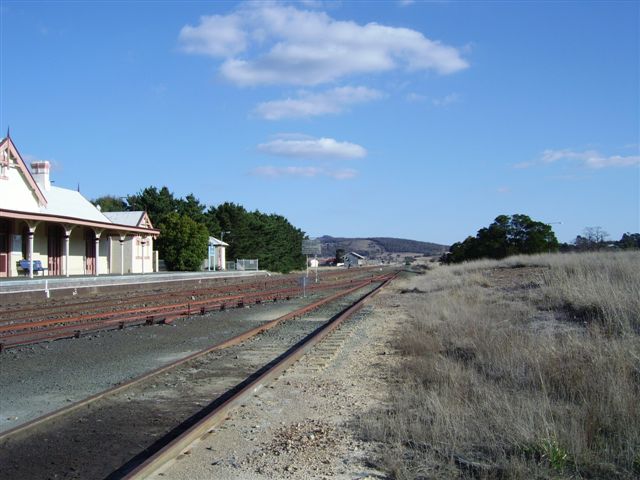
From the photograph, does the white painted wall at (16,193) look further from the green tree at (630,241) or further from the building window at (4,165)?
the green tree at (630,241)

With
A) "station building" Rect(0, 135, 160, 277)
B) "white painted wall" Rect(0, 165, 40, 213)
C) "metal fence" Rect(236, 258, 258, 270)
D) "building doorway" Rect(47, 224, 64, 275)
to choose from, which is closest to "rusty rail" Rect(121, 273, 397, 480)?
"station building" Rect(0, 135, 160, 277)

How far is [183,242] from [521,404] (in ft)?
184

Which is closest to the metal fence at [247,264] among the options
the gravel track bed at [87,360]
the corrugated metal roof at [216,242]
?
the corrugated metal roof at [216,242]

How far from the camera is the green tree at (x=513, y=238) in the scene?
7750 centimetres

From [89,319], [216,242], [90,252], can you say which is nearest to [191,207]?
[216,242]

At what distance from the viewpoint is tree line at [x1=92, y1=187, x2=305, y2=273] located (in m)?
60.6

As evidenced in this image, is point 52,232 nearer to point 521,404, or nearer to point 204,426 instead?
point 204,426

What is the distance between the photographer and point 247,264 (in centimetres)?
7706

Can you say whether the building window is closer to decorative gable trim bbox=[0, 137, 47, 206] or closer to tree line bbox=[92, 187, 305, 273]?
decorative gable trim bbox=[0, 137, 47, 206]

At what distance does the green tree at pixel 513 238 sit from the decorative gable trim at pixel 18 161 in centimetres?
5614

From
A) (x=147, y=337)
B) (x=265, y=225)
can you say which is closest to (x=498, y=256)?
(x=265, y=225)

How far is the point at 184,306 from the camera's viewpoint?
22547 millimetres

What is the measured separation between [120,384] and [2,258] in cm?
3165

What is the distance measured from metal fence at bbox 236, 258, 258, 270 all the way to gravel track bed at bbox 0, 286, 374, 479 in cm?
6387
